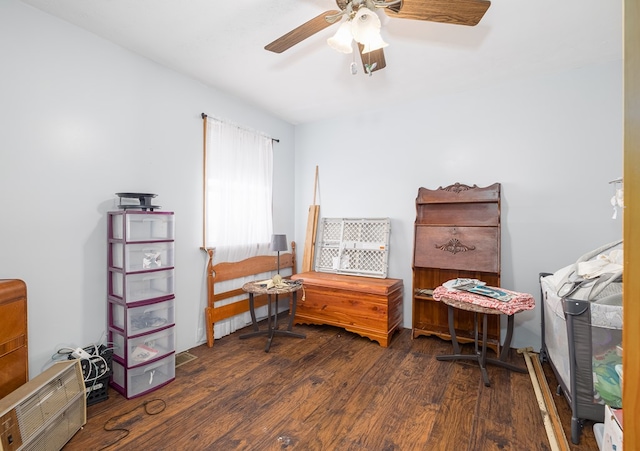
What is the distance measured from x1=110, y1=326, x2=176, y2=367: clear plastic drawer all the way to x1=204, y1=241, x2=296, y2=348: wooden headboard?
0.66 meters

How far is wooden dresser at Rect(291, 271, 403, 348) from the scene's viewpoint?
302cm

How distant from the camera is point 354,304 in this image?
10.4 ft

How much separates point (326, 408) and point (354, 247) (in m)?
2.02

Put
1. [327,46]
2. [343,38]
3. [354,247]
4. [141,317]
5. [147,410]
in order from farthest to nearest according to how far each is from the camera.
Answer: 1. [354,247]
2. [327,46]
3. [141,317]
4. [147,410]
5. [343,38]

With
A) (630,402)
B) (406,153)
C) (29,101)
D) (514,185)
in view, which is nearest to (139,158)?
(29,101)

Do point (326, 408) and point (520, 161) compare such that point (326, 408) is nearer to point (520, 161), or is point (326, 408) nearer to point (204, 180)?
point (204, 180)

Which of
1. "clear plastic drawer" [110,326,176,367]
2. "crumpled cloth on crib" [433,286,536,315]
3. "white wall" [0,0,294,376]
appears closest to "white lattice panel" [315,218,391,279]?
"crumpled cloth on crib" [433,286,536,315]

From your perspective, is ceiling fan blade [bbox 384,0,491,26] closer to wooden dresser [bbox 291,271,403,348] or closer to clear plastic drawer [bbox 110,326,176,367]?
wooden dresser [bbox 291,271,403,348]

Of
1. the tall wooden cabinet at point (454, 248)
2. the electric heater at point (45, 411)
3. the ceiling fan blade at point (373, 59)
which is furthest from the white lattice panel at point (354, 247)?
the electric heater at point (45, 411)

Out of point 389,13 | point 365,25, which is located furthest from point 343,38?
point 389,13

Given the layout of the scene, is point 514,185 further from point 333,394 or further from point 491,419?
point 333,394

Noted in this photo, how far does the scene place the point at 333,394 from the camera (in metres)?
2.16

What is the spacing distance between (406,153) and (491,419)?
2651 millimetres

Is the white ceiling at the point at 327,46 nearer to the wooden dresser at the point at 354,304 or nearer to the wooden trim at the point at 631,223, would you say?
the wooden trim at the point at 631,223
